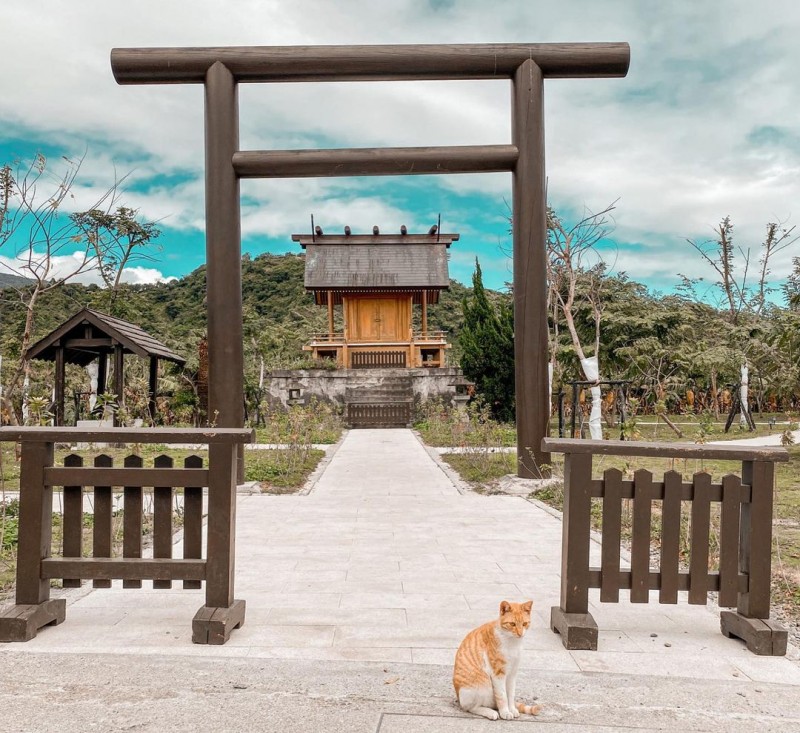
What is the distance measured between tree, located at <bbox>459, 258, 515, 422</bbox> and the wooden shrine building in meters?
4.54

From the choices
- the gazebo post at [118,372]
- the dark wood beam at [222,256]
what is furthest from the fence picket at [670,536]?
the gazebo post at [118,372]

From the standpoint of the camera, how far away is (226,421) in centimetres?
745

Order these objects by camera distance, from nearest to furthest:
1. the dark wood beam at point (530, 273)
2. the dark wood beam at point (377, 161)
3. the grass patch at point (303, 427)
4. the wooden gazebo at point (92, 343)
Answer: the dark wood beam at point (377, 161) < the dark wood beam at point (530, 273) < the grass patch at point (303, 427) < the wooden gazebo at point (92, 343)

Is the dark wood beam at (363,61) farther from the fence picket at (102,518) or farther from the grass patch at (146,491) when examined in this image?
the fence picket at (102,518)

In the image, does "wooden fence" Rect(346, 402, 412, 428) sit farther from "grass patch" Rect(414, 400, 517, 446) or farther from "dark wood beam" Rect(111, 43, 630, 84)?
"dark wood beam" Rect(111, 43, 630, 84)

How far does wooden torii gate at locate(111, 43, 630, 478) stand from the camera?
24.7 ft

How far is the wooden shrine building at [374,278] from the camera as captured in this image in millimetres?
24500

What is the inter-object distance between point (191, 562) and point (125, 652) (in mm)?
465

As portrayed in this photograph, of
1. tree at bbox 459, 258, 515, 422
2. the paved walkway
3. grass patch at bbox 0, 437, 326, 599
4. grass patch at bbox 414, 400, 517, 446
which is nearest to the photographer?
the paved walkway

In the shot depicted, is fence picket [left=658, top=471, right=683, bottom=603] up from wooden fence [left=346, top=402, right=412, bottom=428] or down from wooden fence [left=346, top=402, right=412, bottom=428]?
up

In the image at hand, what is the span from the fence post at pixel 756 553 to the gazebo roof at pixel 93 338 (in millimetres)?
10826

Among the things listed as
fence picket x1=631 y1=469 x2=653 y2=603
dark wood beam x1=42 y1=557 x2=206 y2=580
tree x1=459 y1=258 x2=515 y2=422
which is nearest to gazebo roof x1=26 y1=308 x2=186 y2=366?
dark wood beam x1=42 y1=557 x2=206 y2=580

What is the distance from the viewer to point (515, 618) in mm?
2312

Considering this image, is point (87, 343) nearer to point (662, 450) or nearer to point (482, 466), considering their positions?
point (482, 466)
